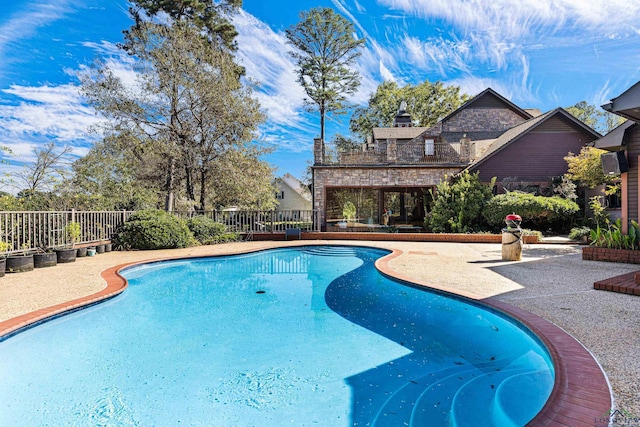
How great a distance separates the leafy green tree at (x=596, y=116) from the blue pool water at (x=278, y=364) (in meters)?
39.6

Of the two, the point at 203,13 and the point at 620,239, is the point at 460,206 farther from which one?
the point at 203,13

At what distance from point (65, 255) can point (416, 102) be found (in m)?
30.0

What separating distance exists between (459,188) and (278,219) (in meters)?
8.19

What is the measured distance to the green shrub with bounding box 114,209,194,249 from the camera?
38.2ft

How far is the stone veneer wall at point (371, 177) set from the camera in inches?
634

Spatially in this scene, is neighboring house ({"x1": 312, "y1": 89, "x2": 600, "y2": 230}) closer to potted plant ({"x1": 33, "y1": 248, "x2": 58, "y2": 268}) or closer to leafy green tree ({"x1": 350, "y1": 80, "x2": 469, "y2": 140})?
potted plant ({"x1": 33, "y1": 248, "x2": 58, "y2": 268})

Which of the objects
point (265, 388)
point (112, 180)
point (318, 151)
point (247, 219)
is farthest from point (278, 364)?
point (112, 180)

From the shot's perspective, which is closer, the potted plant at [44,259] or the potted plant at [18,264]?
the potted plant at [18,264]

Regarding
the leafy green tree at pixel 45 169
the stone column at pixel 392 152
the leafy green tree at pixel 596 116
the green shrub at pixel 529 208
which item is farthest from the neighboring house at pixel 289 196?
the leafy green tree at pixel 596 116

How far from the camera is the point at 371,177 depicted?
53.2 ft

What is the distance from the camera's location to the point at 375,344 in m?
4.24

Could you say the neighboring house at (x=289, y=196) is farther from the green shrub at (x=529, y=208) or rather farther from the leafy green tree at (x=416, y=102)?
the green shrub at (x=529, y=208)

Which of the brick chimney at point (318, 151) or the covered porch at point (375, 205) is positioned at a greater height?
the brick chimney at point (318, 151)

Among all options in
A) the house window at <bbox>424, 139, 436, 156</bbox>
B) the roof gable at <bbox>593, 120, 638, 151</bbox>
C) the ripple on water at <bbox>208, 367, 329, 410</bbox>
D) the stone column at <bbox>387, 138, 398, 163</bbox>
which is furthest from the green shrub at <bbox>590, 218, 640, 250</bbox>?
the ripple on water at <bbox>208, 367, 329, 410</bbox>
